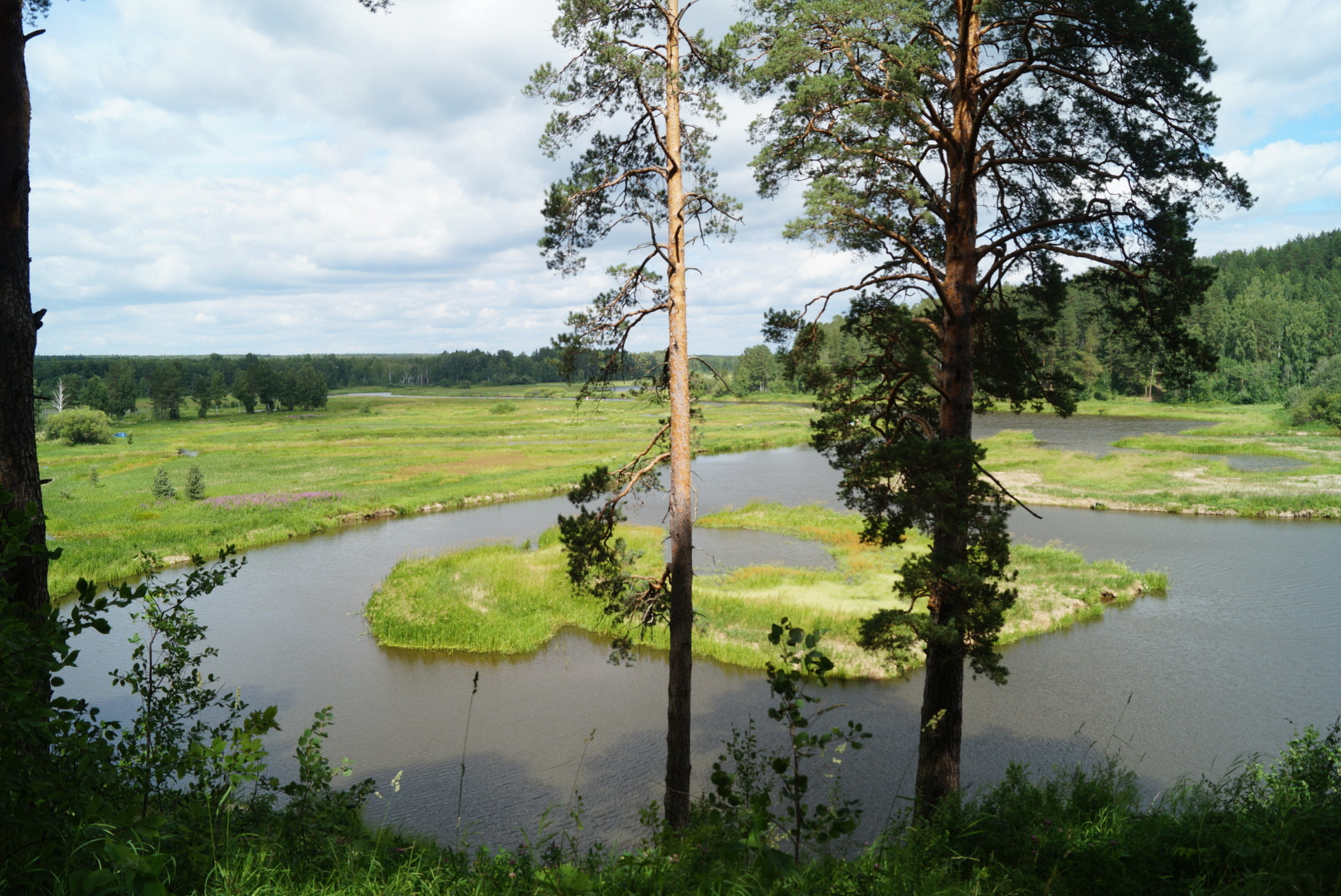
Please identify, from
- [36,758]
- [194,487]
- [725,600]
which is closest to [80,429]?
[194,487]

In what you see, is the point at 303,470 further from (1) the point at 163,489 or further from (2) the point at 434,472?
(1) the point at 163,489

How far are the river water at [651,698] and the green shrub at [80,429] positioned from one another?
Result: 60.7 m

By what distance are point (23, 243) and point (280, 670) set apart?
1546 cm

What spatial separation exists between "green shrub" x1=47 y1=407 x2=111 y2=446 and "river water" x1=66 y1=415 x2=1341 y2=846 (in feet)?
199

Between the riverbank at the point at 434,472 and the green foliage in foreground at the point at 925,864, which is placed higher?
the green foliage in foreground at the point at 925,864

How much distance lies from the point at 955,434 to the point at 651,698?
418 inches

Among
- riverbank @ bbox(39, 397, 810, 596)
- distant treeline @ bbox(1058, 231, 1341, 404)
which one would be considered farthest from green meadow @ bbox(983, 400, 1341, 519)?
distant treeline @ bbox(1058, 231, 1341, 404)

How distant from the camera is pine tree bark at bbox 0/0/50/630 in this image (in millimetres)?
5254

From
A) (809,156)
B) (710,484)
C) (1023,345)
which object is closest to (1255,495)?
(710,484)

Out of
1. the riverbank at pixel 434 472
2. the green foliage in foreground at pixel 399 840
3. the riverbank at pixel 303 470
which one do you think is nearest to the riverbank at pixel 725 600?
the riverbank at pixel 303 470

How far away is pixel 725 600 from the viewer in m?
22.4

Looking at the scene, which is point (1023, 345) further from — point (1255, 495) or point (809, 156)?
point (1255, 495)

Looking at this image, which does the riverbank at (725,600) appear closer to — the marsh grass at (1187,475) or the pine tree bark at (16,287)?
the pine tree bark at (16,287)

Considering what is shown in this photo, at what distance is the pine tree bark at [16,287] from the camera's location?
5.25 m
